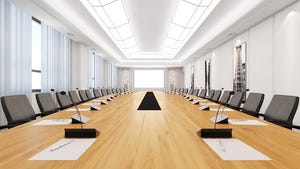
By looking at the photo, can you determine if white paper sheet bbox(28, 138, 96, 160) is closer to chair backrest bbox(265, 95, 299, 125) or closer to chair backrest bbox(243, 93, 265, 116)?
chair backrest bbox(265, 95, 299, 125)

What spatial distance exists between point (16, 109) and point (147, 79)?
56.2ft

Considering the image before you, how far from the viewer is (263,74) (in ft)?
18.4

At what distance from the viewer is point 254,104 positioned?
2.87 m

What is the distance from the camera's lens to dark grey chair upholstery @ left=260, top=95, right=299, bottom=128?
210 centimetres

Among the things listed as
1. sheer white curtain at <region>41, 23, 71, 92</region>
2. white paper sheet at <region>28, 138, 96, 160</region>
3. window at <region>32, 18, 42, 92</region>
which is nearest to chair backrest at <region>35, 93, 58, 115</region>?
white paper sheet at <region>28, 138, 96, 160</region>

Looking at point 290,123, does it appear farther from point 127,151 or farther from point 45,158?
point 45,158

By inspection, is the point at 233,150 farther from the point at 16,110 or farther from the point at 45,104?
the point at 45,104

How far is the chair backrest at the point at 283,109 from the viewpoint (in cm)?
211

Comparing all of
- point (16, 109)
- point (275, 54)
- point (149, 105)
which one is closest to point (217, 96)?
point (275, 54)

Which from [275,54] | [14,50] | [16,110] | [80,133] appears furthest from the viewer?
[275,54]

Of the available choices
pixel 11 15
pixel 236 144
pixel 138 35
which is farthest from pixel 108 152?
pixel 138 35

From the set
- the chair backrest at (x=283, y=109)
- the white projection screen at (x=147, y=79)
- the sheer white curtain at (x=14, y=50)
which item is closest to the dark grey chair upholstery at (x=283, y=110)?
the chair backrest at (x=283, y=109)

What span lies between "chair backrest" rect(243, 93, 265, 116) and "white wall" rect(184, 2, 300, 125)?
75.2 inches

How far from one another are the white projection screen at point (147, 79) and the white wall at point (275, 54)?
1193 centimetres
